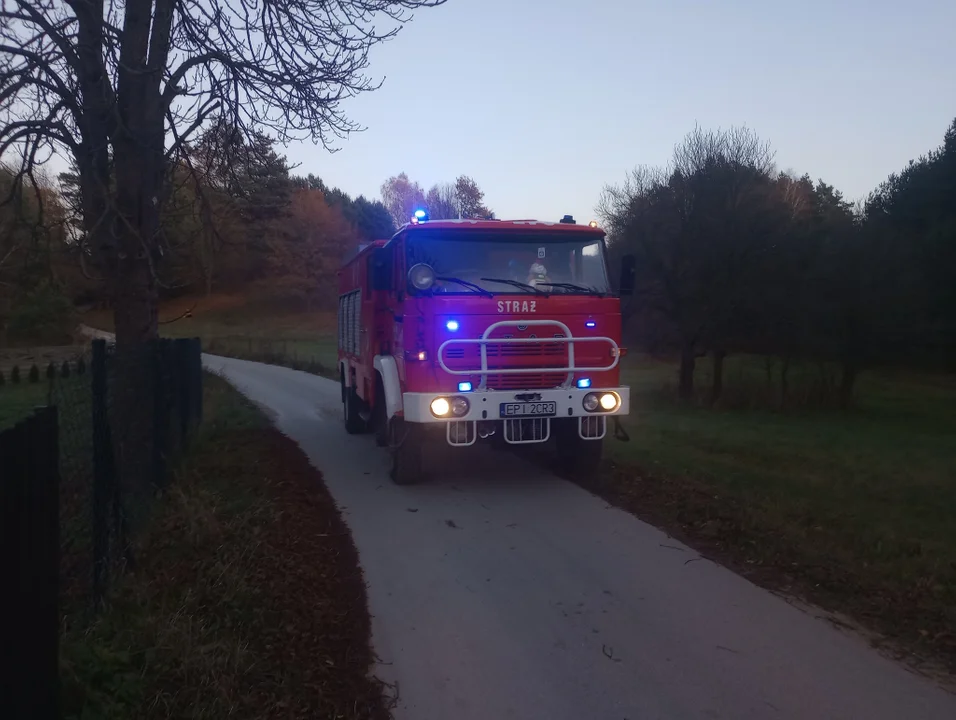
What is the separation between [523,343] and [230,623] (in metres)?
4.78

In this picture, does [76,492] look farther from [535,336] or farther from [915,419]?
[915,419]

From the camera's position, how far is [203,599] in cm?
535

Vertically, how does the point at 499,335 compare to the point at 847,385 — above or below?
above

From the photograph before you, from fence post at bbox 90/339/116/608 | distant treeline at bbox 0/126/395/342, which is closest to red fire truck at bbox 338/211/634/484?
distant treeline at bbox 0/126/395/342

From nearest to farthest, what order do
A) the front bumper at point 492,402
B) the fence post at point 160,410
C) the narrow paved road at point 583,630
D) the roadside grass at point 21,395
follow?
the narrow paved road at point 583,630 → the fence post at point 160,410 → the front bumper at point 492,402 → the roadside grass at point 21,395

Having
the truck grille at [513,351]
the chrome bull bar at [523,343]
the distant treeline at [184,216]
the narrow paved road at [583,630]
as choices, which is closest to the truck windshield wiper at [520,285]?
the chrome bull bar at [523,343]

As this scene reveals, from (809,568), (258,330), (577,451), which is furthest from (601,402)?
(258,330)

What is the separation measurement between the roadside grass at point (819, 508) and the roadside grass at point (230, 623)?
123 inches

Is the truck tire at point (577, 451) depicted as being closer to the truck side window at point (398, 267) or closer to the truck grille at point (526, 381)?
the truck grille at point (526, 381)

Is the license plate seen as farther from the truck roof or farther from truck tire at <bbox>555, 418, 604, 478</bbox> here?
the truck roof

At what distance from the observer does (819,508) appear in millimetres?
8578

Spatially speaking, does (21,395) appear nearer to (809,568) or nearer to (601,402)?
(601,402)

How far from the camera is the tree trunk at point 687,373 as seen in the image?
84.9 ft

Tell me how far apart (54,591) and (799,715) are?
11.5 ft
